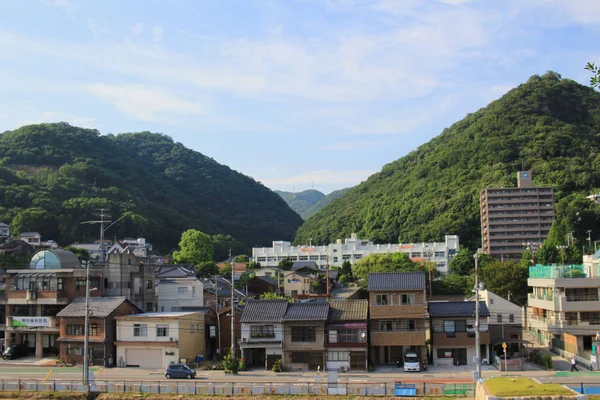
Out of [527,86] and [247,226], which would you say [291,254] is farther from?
[527,86]

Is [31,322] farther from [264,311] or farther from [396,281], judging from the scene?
[396,281]

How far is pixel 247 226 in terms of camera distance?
174 meters

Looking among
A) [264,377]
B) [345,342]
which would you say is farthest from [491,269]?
[264,377]

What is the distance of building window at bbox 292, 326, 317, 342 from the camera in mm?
38875

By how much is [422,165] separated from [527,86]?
120 ft

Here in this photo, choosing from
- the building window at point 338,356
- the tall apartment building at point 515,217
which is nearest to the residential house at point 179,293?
the building window at point 338,356

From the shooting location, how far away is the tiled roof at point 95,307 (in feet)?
134

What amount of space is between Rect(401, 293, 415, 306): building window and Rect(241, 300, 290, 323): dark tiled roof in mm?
7418

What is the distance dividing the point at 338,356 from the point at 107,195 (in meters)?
110

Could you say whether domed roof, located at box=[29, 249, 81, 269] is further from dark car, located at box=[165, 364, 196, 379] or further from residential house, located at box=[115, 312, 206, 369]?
dark car, located at box=[165, 364, 196, 379]

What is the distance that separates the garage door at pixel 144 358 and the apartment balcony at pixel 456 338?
56.9 feet

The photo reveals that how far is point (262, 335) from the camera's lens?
39.3 meters

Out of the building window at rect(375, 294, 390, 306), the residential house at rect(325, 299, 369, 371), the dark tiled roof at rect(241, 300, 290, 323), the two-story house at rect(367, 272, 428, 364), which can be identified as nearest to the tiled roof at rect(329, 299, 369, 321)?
the residential house at rect(325, 299, 369, 371)

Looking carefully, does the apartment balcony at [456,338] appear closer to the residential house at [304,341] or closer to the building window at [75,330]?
the residential house at [304,341]
